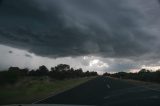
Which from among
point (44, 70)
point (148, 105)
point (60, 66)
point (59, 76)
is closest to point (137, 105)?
point (148, 105)

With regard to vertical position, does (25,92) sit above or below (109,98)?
above

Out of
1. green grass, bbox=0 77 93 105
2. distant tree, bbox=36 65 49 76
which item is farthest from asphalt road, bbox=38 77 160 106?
distant tree, bbox=36 65 49 76

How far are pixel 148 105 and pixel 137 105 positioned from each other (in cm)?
58

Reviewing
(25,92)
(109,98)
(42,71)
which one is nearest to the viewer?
(109,98)

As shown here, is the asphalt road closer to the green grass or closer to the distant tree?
the green grass

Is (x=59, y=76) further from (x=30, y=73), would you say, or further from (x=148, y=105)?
(x=148, y=105)

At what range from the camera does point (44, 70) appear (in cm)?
14500

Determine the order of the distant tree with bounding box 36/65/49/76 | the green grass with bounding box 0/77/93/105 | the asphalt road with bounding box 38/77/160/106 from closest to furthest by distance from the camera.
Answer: the asphalt road with bounding box 38/77/160/106
the green grass with bounding box 0/77/93/105
the distant tree with bounding box 36/65/49/76

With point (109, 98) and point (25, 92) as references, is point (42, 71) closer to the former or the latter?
point (25, 92)

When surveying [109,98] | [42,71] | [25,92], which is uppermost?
[42,71]

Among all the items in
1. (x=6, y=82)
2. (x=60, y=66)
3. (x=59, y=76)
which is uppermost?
(x=60, y=66)

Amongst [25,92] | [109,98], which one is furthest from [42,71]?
[109,98]

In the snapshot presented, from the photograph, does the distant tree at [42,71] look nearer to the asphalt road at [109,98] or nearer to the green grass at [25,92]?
the green grass at [25,92]

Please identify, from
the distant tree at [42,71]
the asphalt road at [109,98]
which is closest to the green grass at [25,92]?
the asphalt road at [109,98]
